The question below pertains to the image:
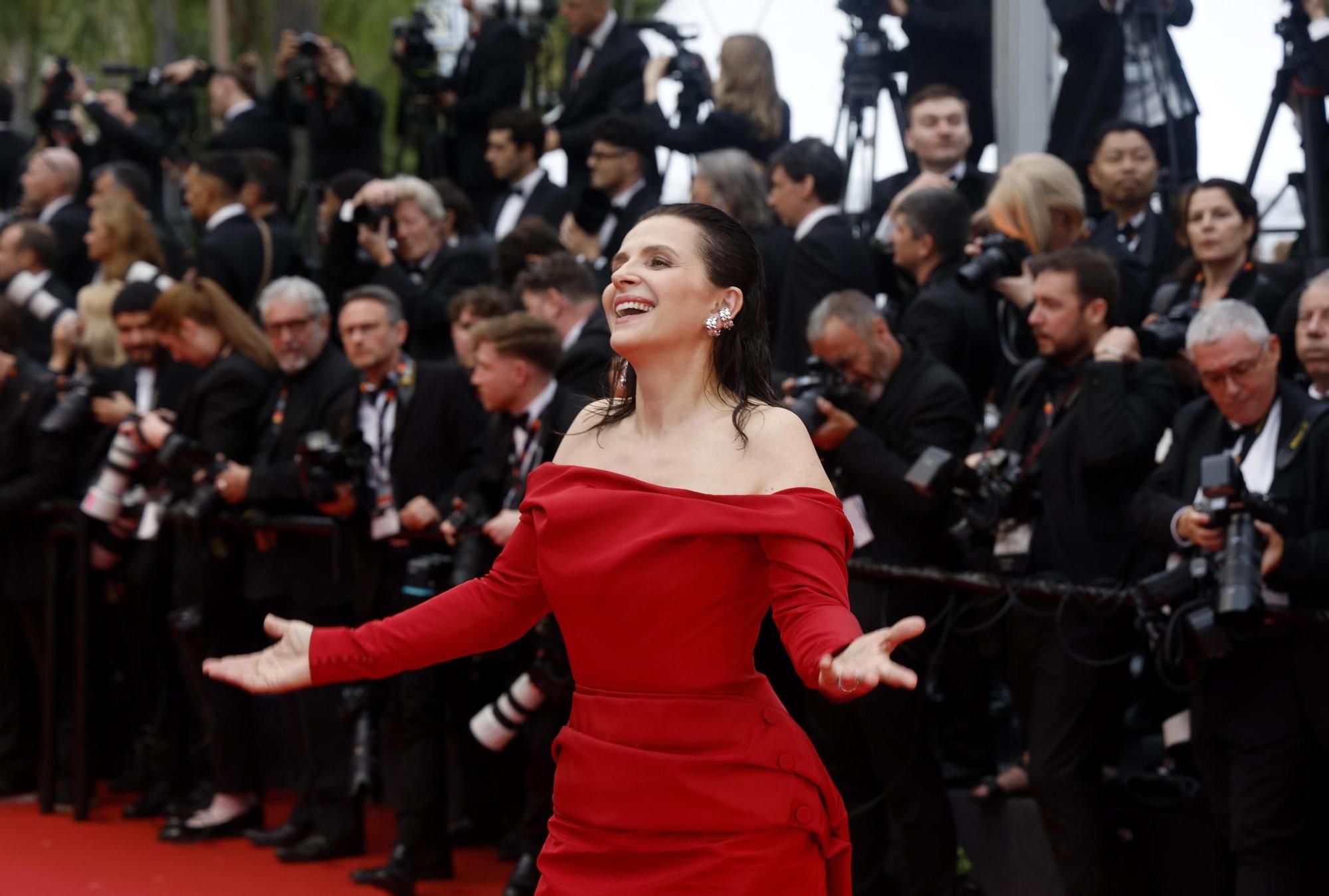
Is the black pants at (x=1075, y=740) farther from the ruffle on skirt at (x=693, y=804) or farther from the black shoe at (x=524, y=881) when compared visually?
the ruffle on skirt at (x=693, y=804)

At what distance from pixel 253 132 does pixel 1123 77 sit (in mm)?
4975

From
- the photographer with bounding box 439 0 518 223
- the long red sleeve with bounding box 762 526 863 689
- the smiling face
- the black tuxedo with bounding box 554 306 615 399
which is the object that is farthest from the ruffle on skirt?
the photographer with bounding box 439 0 518 223

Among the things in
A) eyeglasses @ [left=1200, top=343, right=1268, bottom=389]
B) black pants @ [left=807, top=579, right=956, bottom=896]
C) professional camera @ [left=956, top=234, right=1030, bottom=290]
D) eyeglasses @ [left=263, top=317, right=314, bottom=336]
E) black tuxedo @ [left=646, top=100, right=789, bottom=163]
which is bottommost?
black pants @ [left=807, top=579, right=956, bottom=896]

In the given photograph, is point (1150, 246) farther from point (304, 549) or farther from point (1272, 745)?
point (304, 549)

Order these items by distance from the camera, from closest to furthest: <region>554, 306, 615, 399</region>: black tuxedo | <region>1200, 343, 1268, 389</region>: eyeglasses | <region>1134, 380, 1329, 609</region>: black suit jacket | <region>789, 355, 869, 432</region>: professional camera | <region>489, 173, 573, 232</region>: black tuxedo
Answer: <region>1134, 380, 1329, 609</region>: black suit jacket → <region>1200, 343, 1268, 389</region>: eyeglasses → <region>789, 355, 869, 432</region>: professional camera → <region>554, 306, 615, 399</region>: black tuxedo → <region>489, 173, 573, 232</region>: black tuxedo

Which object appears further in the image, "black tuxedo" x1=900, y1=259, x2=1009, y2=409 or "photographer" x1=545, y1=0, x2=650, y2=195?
"photographer" x1=545, y1=0, x2=650, y2=195

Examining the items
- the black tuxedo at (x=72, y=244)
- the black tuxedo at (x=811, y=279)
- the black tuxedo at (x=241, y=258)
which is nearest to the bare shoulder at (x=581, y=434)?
the black tuxedo at (x=811, y=279)

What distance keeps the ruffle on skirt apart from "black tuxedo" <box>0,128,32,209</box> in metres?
9.72

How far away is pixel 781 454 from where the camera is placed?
2988 mm

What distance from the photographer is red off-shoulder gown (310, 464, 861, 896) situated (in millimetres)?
2885

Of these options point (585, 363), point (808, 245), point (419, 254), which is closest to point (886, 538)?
point (585, 363)

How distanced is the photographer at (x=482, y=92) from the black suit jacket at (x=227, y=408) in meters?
2.77

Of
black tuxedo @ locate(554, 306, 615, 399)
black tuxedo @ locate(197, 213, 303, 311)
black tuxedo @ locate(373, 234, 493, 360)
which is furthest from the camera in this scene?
black tuxedo @ locate(197, 213, 303, 311)

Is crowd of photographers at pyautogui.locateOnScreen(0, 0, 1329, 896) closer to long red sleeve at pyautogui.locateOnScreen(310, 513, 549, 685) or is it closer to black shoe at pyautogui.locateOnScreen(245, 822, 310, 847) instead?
black shoe at pyautogui.locateOnScreen(245, 822, 310, 847)
